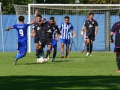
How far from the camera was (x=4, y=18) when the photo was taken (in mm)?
35250

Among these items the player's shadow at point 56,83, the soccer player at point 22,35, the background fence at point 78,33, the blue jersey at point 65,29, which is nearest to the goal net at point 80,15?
the background fence at point 78,33

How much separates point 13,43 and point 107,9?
22.0 feet

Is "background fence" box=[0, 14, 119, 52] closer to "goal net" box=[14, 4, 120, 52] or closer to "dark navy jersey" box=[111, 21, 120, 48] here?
"goal net" box=[14, 4, 120, 52]

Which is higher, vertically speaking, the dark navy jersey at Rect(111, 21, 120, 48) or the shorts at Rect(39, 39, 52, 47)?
the dark navy jersey at Rect(111, 21, 120, 48)

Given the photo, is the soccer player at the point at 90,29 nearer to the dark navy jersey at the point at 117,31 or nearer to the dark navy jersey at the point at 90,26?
the dark navy jersey at the point at 90,26

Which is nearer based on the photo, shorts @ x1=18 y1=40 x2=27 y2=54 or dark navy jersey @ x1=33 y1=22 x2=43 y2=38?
shorts @ x1=18 y1=40 x2=27 y2=54

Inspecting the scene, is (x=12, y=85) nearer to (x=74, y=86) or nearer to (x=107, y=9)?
(x=74, y=86)

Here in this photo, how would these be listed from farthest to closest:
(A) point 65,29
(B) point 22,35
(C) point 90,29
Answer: (C) point 90,29 → (A) point 65,29 → (B) point 22,35

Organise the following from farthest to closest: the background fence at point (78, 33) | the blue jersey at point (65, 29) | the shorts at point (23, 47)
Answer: the background fence at point (78, 33) < the blue jersey at point (65, 29) < the shorts at point (23, 47)

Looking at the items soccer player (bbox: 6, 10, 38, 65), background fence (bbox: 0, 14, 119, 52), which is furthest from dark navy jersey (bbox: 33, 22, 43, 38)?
background fence (bbox: 0, 14, 119, 52)

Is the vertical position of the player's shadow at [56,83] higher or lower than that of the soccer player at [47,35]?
lower

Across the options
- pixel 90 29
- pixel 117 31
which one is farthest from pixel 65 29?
pixel 117 31

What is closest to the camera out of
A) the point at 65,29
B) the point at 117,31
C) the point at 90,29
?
the point at 117,31

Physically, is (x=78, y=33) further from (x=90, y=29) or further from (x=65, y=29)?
(x=65, y=29)
